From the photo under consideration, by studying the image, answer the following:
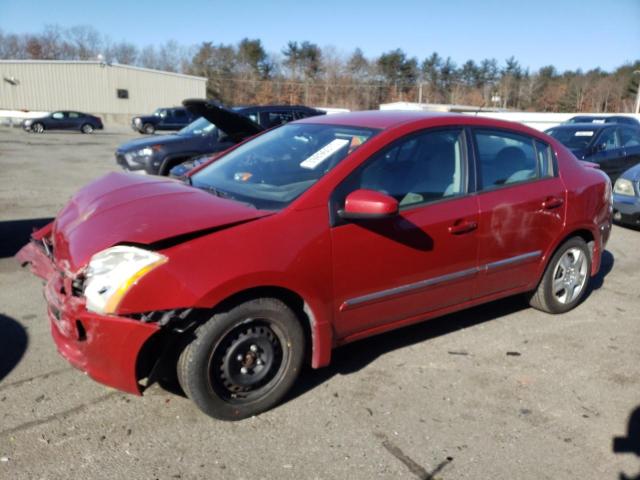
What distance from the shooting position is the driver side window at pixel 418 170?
351 cm

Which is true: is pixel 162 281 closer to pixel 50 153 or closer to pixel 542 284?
pixel 542 284

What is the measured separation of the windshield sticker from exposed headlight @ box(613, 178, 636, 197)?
21.7 feet

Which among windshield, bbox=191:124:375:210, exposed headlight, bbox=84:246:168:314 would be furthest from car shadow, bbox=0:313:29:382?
windshield, bbox=191:124:375:210

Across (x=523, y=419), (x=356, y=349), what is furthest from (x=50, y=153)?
(x=523, y=419)

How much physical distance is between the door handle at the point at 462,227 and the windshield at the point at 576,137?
735cm

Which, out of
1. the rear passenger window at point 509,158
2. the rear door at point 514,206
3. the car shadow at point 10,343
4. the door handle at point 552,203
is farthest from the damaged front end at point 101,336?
the door handle at point 552,203

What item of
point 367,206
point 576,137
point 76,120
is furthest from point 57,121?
point 367,206

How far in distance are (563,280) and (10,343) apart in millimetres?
4410

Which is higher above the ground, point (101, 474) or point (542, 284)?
point (542, 284)

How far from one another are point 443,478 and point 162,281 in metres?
1.66

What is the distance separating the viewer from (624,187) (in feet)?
28.4

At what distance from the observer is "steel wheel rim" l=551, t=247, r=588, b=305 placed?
4801 mm

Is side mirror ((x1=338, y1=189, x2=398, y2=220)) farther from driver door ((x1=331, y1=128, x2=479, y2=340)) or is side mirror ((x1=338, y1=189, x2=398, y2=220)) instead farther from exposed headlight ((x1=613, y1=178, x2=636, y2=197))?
exposed headlight ((x1=613, y1=178, x2=636, y2=197))

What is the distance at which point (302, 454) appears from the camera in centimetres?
286
